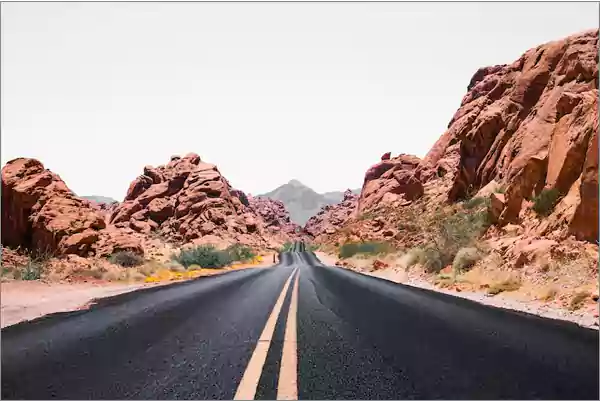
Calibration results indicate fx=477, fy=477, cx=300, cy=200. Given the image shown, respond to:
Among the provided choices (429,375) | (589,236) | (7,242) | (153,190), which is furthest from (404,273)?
(153,190)

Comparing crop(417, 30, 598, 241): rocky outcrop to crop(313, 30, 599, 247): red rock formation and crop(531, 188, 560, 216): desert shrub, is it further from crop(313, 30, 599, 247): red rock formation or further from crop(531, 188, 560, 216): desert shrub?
crop(531, 188, 560, 216): desert shrub

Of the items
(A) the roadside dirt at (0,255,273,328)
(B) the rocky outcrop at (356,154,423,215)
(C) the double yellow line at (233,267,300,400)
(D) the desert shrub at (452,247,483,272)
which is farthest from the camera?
(B) the rocky outcrop at (356,154,423,215)

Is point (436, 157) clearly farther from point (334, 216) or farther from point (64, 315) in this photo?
point (334, 216)

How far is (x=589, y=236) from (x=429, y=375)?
1327cm

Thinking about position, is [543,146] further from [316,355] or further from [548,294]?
[316,355]

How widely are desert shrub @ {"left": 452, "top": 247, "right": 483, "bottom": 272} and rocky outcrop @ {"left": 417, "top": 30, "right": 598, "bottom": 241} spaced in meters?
2.77

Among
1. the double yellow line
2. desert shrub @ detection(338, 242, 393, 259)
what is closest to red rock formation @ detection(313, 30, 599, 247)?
desert shrub @ detection(338, 242, 393, 259)

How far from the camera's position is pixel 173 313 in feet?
34.3

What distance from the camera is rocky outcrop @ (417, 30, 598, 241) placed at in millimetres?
17344

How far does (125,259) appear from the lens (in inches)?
1180

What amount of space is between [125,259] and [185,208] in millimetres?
62657

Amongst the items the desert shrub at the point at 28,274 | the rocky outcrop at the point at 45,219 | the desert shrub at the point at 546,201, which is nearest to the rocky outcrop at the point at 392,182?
the rocky outcrop at the point at 45,219

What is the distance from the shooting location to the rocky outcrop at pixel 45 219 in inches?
1180

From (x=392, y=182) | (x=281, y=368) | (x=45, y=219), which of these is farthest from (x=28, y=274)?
(x=392, y=182)
